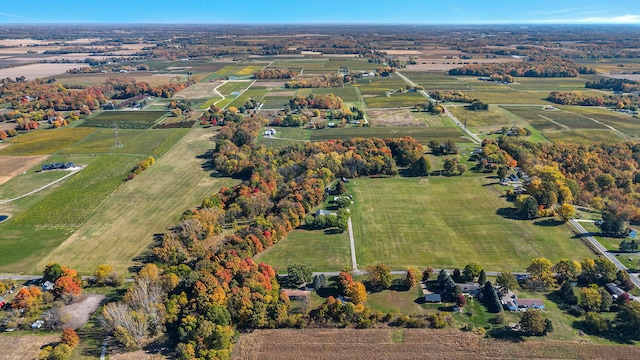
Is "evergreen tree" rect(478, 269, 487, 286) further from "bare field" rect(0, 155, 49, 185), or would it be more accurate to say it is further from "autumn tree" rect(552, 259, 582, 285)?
"bare field" rect(0, 155, 49, 185)

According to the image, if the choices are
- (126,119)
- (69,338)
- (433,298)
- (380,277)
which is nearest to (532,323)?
(433,298)

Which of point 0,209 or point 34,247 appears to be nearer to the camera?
point 34,247

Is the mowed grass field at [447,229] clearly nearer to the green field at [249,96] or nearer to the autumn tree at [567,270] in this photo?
→ the autumn tree at [567,270]

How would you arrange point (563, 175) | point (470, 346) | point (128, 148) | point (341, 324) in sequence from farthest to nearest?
point (128, 148) < point (563, 175) < point (341, 324) < point (470, 346)

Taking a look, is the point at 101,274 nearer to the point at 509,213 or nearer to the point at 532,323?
the point at 532,323

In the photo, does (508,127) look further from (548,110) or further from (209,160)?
(209,160)

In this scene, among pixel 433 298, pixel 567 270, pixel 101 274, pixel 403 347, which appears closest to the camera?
pixel 403 347

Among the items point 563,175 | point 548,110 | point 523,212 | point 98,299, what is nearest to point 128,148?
point 98,299
